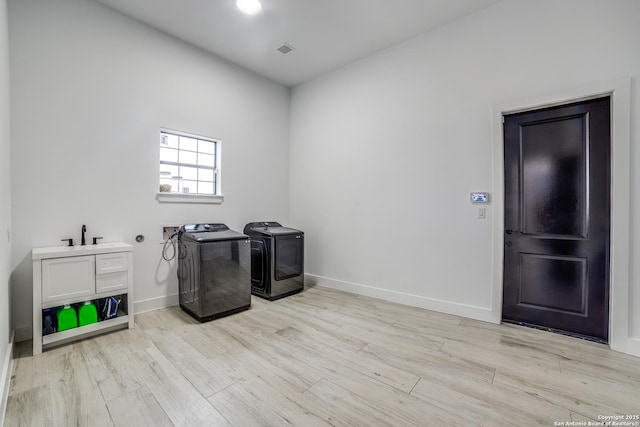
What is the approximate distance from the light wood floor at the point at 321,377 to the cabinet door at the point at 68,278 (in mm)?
448

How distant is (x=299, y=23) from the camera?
310cm

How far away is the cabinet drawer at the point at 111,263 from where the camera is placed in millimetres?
2439

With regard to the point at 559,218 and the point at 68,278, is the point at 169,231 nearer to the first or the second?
the point at 68,278

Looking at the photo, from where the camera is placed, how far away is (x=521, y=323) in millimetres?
2727

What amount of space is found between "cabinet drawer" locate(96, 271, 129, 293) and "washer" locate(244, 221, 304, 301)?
152cm

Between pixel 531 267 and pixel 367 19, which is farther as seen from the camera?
pixel 367 19

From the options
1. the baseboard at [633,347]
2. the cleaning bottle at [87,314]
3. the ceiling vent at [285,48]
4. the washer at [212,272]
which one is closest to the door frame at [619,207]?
the baseboard at [633,347]

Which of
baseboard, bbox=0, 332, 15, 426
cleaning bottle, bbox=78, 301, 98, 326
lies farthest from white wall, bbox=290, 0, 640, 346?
baseboard, bbox=0, 332, 15, 426

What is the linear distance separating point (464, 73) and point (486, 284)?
2.34 metres

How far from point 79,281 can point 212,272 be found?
1.09 m

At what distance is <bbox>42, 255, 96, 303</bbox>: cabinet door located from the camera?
2.21 m

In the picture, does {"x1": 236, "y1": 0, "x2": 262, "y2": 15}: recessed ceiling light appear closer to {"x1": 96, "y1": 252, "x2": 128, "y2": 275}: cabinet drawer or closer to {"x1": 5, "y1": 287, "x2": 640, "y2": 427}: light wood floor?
{"x1": 96, "y1": 252, "x2": 128, "y2": 275}: cabinet drawer

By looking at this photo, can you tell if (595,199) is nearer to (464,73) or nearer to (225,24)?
(464,73)

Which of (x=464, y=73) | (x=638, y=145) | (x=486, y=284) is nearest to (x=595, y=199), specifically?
(x=638, y=145)
